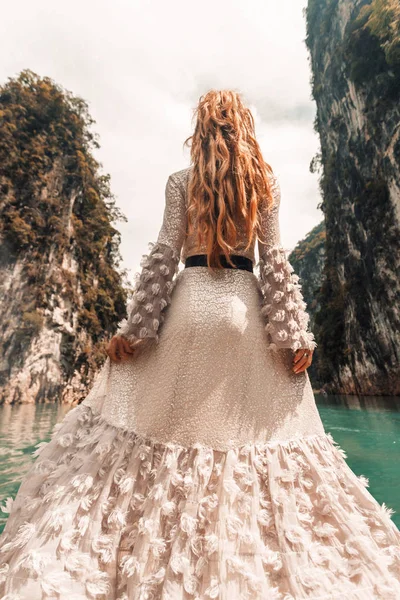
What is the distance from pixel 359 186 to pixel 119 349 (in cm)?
2120

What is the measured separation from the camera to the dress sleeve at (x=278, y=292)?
153 cm

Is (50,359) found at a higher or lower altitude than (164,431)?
higher

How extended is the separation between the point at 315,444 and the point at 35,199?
23.9m

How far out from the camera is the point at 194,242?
5.38ft

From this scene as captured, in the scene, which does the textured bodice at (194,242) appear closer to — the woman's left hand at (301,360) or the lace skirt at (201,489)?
the lace skirt at (201,489)

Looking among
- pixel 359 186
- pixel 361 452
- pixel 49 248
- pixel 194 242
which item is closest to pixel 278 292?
pixel 194 242

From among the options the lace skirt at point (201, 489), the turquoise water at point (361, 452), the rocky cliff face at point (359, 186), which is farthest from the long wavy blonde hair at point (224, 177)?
the rocky cliff face at point (359, 186)

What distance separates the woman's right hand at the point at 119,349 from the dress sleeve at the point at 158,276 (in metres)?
0.02

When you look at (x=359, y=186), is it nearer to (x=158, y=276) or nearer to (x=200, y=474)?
(x=158, y=276)

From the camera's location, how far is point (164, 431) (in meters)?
1.37

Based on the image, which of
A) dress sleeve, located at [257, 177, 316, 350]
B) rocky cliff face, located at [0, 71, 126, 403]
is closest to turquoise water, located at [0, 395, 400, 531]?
dress sleeve, located at [257, 177, 316, 350]

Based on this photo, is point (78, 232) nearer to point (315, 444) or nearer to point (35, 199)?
point (35, 199)

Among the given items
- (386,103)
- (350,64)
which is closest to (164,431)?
(386,103)

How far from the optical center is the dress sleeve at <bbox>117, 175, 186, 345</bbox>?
1.50 meters
